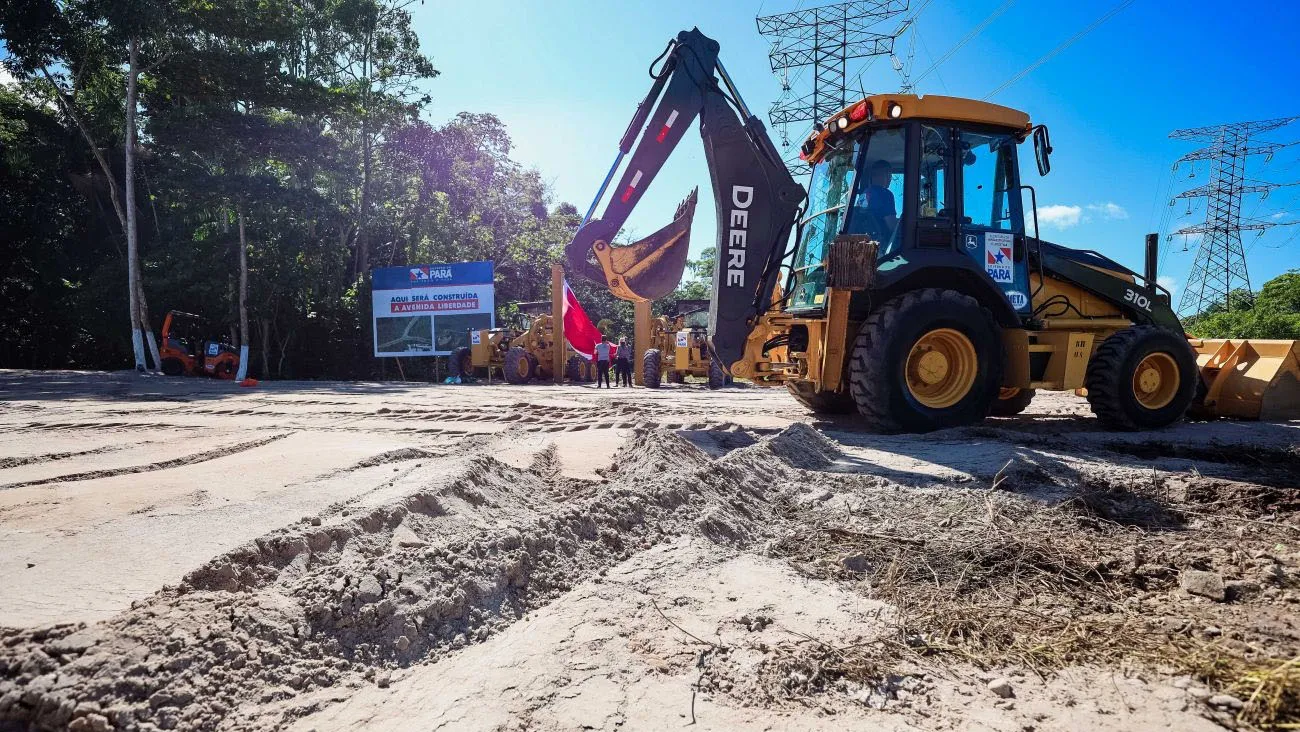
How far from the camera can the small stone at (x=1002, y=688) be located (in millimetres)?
1886

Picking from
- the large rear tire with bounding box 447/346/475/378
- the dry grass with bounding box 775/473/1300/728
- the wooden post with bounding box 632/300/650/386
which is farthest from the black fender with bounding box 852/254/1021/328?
the large rear tire with bounding box 447/346/475/378

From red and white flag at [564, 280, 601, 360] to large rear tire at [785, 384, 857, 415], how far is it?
10.1m

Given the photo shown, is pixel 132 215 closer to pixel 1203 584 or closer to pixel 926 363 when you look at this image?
pixel 926 363

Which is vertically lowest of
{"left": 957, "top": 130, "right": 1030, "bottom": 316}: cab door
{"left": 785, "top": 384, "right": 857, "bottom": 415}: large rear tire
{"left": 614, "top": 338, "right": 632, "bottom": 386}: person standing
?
{"left": 785, "top": 384, "right": 857, "bottom": 415}: large rear tire

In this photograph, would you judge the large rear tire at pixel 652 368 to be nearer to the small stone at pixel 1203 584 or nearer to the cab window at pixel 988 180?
the cab window at pixel 988 180

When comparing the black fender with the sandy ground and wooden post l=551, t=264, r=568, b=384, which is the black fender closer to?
the sandy ground

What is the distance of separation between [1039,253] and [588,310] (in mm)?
25957

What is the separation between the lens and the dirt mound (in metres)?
1.67

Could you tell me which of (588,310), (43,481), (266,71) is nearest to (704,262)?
(588,310)

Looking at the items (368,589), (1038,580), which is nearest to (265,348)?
(368,589)

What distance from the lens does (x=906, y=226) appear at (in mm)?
6613

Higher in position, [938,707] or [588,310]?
[588,310]

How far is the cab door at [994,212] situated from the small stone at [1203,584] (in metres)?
4.71

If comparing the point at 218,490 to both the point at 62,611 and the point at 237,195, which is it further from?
the point at 237,195
